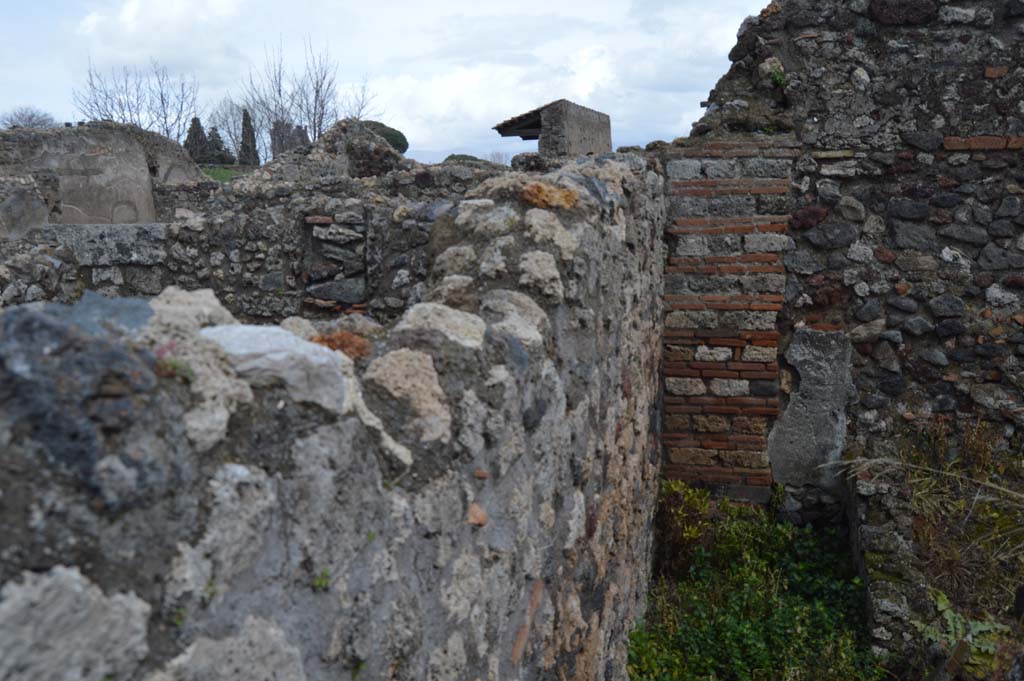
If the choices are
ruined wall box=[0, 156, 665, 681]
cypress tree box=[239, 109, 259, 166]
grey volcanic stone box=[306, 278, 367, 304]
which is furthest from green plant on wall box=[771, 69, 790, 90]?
cypress tree box=[239, 109, 259, 166]

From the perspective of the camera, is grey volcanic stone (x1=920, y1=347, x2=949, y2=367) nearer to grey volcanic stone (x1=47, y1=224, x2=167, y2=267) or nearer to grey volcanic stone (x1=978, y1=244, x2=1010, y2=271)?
grey volcanic stone (x1=978, y1=244, x2=1010, y2=271)

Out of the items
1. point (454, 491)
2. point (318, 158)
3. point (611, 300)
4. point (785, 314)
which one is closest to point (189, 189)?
point (318, 158)

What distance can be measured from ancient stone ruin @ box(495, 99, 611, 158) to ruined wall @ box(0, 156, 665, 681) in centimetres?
817

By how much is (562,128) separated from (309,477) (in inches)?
416

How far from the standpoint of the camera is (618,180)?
3406 millimetres

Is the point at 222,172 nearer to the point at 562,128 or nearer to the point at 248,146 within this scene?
the point at 248,146

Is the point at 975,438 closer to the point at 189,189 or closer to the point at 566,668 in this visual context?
the point at 566,668

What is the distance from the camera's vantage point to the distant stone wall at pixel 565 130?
36.4 feet

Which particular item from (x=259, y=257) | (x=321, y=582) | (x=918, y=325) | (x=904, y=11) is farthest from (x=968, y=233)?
(x=321, y=582)

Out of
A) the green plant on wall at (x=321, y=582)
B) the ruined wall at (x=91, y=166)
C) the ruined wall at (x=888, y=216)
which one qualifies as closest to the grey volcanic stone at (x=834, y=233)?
the ruined wall at (x=888, y=216)

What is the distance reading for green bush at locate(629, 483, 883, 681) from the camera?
4.02m

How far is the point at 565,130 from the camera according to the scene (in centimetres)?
1123

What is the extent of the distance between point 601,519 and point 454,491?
5.13ft

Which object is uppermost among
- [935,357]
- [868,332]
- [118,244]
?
[118,244]
